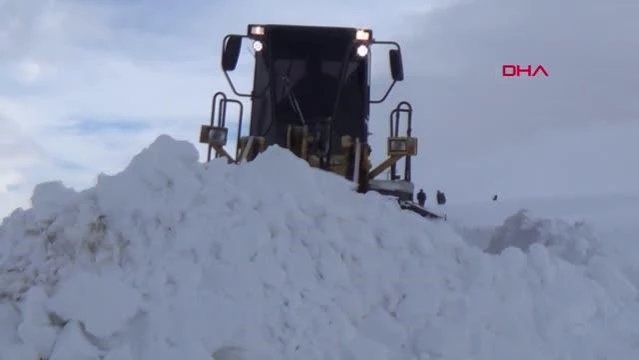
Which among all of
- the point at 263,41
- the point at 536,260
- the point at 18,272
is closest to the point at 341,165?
the point at 263,41

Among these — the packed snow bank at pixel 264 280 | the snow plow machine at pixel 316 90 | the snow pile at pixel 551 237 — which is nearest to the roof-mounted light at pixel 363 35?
the snow plow machine at pixel 316 90

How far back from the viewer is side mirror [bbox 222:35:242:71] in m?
10.0

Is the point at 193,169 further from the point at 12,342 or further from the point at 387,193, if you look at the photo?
the point at 387,193

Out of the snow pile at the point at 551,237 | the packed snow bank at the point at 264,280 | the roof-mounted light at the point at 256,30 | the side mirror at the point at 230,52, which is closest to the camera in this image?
the packed snow bank at the point at 264,280

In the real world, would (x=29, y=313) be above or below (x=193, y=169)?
below

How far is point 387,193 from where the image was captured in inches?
394

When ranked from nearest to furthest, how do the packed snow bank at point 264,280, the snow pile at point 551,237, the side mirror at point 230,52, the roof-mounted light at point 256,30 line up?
the packed snow bank at point 264,280
the snow pile at point 551,237
the side mirror at point 230,52
the roof-mounted light at point 256,30

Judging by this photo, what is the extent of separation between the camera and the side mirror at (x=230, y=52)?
10016mm

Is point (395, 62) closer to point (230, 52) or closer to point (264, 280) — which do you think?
point (230, 52)

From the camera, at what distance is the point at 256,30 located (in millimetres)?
10180

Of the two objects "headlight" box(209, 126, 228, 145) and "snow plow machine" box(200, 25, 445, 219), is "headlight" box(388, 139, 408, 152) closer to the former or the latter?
"snow plow machine" box(200, 25, 445, 219)

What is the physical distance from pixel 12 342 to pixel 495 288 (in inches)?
128

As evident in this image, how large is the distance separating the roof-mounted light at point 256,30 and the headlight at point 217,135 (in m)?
1.01

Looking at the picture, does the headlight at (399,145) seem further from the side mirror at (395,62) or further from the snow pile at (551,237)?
the snow pile at (551,237)
